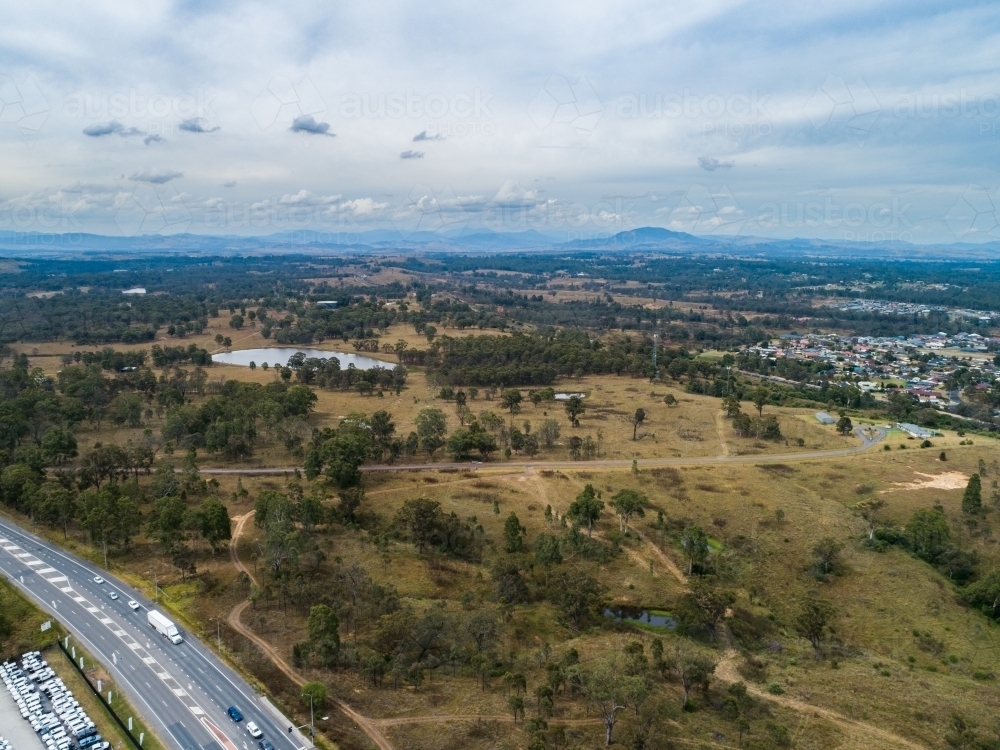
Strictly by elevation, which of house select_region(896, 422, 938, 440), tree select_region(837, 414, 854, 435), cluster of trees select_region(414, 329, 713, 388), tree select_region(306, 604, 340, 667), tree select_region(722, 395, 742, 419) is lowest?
tree select_region(306, 604, 340, 667)

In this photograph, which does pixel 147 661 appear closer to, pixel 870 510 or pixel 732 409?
pixel 870 510

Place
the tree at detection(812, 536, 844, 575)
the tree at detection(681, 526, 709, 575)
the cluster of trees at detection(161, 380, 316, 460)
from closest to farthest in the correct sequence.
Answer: the tree at detection(681, 526, 709, 575)
the tree at detection(812, 536, 844, 575)
the cluster of trees at detection(161, 380, 316, 460)

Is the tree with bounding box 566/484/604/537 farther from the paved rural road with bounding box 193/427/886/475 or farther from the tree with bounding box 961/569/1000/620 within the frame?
the tree with bounding box 961/569/1000/620

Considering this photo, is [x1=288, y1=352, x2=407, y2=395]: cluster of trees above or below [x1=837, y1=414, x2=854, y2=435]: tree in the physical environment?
above

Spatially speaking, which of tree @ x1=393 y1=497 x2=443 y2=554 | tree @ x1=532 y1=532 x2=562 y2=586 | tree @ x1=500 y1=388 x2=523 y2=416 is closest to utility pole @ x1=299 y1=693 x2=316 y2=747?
tree @ x1=532 y1=532 x2=562 y2=586

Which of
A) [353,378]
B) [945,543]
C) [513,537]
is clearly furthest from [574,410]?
[945,543]

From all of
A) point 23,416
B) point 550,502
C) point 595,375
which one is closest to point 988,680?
point 550,502

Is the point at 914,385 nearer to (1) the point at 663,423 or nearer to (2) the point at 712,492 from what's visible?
(1) the point at 663,423
